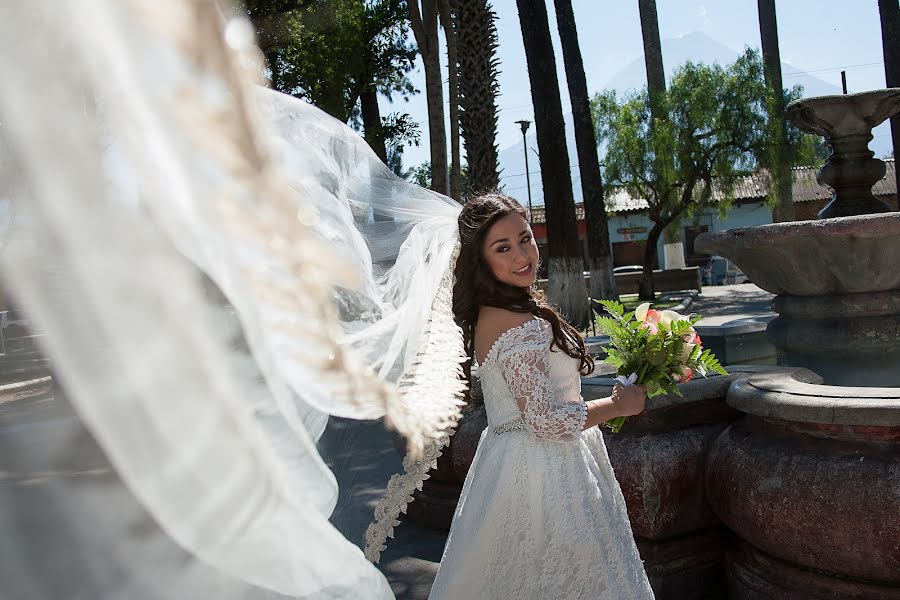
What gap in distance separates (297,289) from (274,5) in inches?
548

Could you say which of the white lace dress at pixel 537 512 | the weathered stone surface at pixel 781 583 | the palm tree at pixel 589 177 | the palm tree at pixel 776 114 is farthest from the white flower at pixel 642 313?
the palm tree at pixel 776 114

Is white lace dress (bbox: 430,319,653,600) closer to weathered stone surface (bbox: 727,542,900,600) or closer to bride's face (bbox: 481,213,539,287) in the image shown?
bride's face (bbox: 481,213,539,287)

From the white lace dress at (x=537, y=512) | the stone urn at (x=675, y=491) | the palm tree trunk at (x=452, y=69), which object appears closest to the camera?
the white lace dress at (x=537, y=512)

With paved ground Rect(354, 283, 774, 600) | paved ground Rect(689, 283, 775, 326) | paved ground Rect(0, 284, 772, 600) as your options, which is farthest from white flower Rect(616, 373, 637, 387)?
paved ground Rect(689, 283, 775, 326)

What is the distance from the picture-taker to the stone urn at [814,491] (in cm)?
278

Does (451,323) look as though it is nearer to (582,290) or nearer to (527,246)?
(527,246)

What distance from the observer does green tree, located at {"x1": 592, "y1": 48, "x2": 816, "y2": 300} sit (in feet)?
74.2

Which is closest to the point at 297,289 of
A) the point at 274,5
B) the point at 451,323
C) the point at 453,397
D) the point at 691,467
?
the point at 453,397

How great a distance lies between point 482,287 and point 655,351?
2.02ft

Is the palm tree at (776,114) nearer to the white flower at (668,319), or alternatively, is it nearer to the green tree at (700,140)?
the green tree at (700,140)

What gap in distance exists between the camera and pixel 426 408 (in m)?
1.75

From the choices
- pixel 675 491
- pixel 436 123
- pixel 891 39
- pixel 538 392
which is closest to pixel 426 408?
pixel 538 392

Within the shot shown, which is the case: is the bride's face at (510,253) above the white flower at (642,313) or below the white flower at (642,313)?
above

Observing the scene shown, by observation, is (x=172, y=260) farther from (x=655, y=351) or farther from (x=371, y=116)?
(x=371, y=116)
